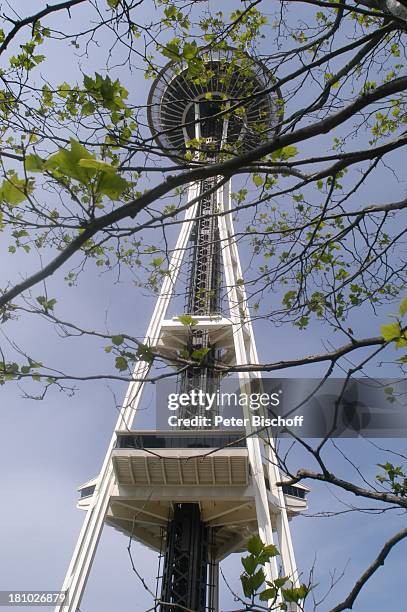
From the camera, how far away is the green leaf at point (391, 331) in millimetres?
1540

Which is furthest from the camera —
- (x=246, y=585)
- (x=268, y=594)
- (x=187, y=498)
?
(x=187, y=498)

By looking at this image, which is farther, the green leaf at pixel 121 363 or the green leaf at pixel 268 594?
the green leaf at pixel 121 363

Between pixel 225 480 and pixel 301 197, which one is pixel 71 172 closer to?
pixel 301 197

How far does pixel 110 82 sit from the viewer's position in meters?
2.01

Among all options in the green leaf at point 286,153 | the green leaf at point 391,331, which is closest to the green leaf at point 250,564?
the green leaf at point 391,331

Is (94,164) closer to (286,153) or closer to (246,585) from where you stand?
(246,585)

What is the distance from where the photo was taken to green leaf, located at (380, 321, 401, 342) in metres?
1.54

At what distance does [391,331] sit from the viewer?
1.55 meters

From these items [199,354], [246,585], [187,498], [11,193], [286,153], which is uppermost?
[187,498]

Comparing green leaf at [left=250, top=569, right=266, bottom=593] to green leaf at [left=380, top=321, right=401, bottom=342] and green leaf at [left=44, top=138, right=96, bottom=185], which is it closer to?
green leaf at [left=380, top=321, right=401, bottom=342]

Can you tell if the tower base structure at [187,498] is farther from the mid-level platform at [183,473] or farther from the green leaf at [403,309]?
the green leaf at [403,309]

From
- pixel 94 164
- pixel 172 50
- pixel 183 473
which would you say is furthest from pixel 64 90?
pixel 183 473

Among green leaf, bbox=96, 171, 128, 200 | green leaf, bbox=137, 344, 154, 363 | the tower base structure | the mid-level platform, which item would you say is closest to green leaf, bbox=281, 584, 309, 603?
green leaf, bbox=137, 344, 154, 363

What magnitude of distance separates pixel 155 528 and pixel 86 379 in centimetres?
1874
